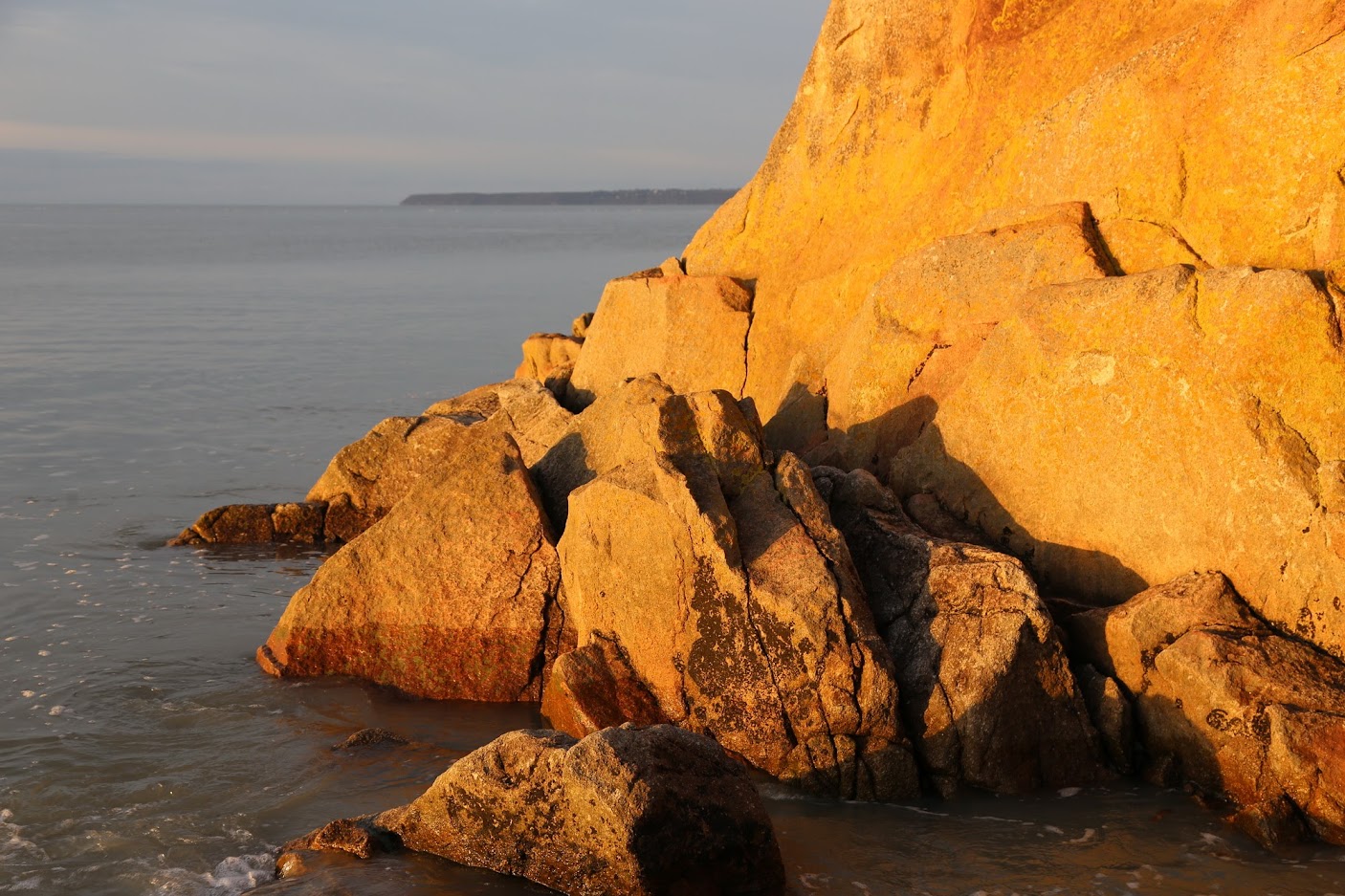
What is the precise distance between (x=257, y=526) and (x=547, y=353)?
5.21 metres

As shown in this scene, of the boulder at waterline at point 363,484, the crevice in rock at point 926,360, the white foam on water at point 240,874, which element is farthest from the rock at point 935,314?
the white foam on water at point 240,874

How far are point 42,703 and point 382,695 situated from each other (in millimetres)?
3040

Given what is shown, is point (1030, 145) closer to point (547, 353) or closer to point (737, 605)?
point (737, 605)

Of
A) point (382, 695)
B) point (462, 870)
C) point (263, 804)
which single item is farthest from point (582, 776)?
point (382, 695)

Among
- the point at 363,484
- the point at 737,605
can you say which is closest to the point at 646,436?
the point at 737,605

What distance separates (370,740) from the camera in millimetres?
10289

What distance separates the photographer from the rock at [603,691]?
9695 mm

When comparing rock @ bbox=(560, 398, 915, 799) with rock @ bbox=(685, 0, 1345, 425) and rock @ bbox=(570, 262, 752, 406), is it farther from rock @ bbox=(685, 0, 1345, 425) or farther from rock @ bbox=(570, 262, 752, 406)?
rock @ bbox=(570, 262, 752, 406)

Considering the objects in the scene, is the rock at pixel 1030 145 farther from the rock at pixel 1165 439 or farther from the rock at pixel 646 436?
the rock at pixel 646 436

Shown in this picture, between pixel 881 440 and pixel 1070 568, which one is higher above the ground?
pixel 881 440

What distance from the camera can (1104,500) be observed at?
10.2 metres


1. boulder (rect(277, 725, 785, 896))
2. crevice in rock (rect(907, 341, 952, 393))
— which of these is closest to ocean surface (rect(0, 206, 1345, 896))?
boulder (rect(277, 725, 785, 896))

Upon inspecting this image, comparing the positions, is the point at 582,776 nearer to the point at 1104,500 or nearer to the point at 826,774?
the point at 826,774

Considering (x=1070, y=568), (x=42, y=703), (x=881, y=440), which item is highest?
(x=881, y=440)
